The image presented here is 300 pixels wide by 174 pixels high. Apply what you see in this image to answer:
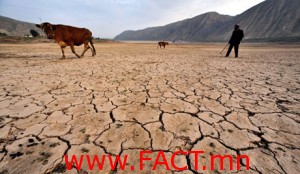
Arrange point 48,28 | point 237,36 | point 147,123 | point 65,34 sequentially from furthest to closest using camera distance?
point 237,36, point 65,34, point 48,28, point 147,123

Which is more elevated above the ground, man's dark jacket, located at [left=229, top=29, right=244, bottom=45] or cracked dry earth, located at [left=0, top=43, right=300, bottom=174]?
man's dark jacket, located at [left=229, top=29, right=244, bottom=45]

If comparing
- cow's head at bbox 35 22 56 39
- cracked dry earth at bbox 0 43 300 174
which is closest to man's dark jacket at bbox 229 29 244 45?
cracked dry earth at bbox 0 43 300 174

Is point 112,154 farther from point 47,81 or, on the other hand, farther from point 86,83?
point 47,81

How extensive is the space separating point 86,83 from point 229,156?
10.1ft

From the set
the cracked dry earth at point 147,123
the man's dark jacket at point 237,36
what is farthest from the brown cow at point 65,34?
the man's dark jacket at point 237,36

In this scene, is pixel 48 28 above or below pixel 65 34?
above

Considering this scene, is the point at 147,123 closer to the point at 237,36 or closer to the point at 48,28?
the point at 48,28

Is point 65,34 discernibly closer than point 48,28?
No

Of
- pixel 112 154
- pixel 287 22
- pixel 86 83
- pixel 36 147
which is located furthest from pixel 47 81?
pixel 287 22

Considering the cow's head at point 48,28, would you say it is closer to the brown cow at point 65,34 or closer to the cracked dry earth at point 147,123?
the brown cow at point 65,34

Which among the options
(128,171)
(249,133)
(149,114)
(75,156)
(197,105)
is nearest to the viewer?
(128,171)

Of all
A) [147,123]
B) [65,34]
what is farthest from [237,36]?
[65,34]

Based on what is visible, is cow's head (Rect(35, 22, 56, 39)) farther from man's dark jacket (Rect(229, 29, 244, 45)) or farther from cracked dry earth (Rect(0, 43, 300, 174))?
man's dark jacket (Rect(229, 29, 244, 45))

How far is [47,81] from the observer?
3.56 meters
